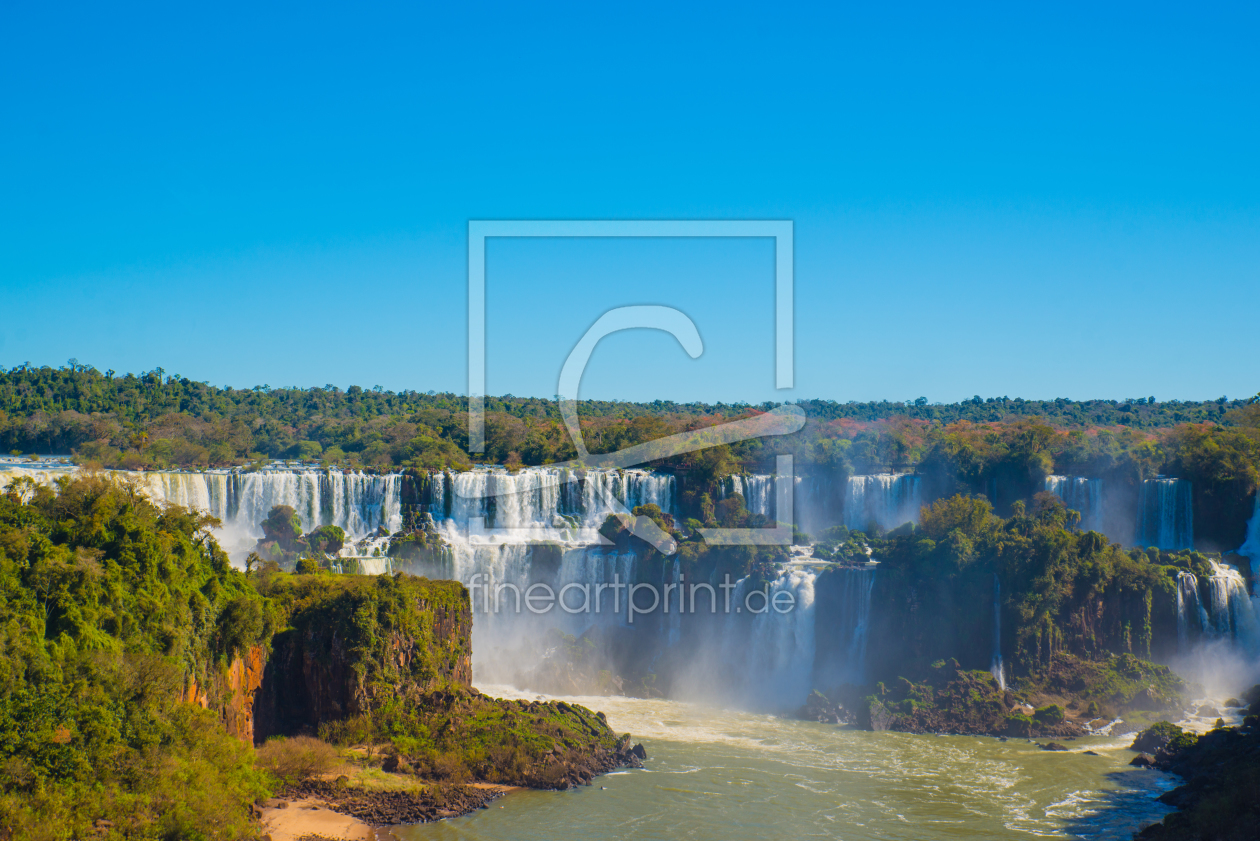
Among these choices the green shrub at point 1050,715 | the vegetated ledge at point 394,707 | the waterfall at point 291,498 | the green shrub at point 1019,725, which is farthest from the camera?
the waterfall at point 291,498

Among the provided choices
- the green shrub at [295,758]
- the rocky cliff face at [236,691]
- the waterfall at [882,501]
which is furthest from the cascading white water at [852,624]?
the rocky cliff face at [236,691]

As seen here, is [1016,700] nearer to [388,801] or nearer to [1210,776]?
[1210,776]

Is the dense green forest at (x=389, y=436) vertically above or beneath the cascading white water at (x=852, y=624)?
above

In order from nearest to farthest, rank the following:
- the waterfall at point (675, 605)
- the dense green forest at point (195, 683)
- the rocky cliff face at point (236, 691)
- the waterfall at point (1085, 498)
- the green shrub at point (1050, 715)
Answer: the dense green forest at point (195, 683) < the rocky cliff face at point (236, 691) < the green shrub at point (1050, 715) < the waterfall at point (675, 605) < the waterfall at point (1085, 498)

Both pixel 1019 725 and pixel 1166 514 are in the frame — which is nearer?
pixel 1019 725

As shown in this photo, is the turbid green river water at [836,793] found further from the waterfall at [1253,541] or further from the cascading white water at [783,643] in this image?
the waterfall at [1253,541]

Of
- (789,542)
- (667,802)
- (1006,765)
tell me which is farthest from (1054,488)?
(667,802)

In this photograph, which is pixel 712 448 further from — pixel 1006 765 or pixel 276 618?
pixel 276 618

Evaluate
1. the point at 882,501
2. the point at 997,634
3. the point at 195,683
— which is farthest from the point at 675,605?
the point at 195,683

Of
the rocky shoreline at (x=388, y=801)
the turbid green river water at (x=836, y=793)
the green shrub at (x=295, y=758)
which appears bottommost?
the turbid green river water at (x=836, y=793)
